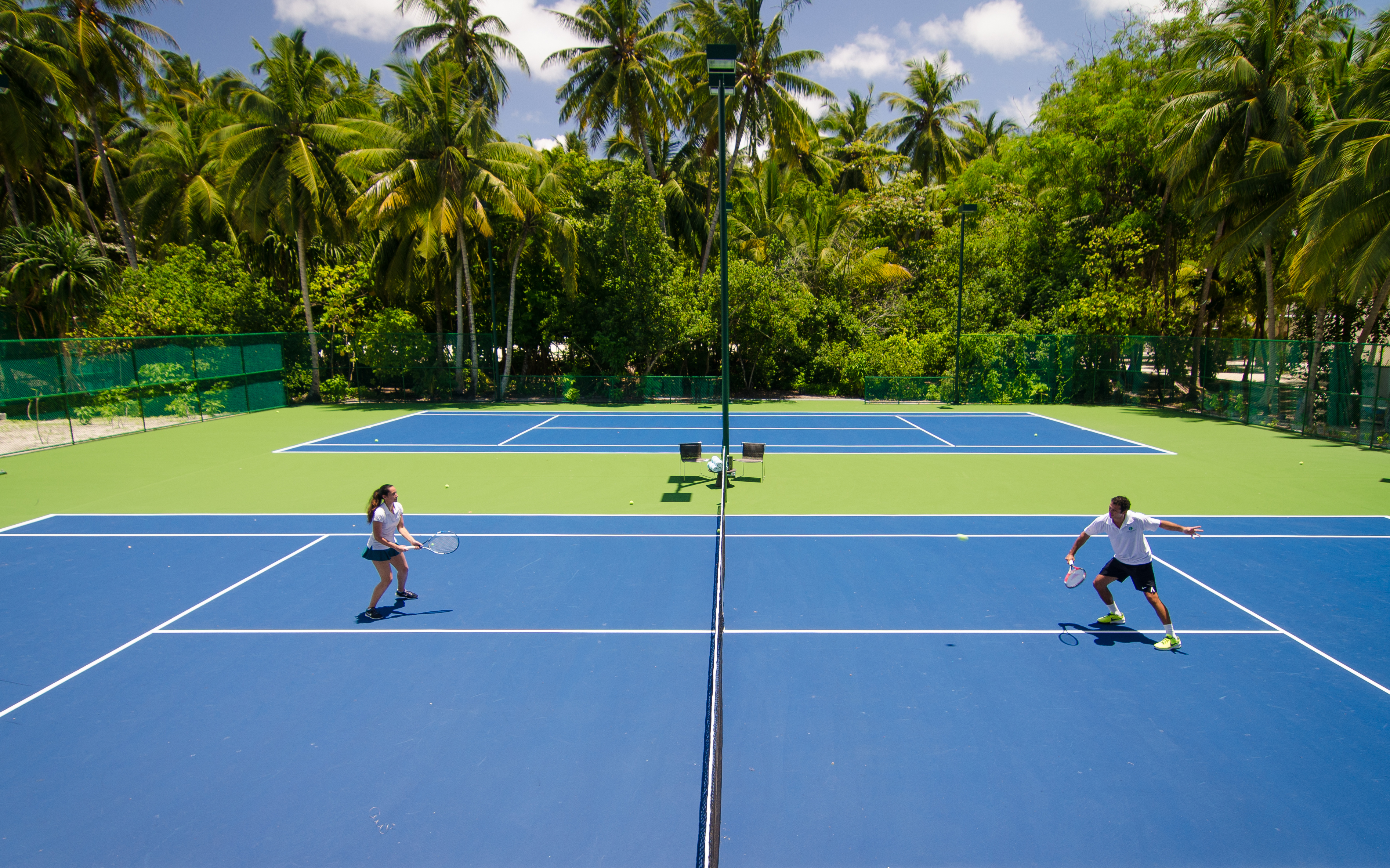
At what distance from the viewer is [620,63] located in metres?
30.3

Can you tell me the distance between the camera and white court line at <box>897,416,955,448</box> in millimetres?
19703

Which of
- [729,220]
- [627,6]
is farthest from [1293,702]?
[729,220]

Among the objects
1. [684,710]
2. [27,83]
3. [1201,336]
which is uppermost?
[27,83]

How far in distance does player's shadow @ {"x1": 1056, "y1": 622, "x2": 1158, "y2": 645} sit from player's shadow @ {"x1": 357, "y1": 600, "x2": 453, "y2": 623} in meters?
6.62

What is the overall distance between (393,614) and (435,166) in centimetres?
2233

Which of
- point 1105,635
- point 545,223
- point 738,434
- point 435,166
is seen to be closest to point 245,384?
point 435,166

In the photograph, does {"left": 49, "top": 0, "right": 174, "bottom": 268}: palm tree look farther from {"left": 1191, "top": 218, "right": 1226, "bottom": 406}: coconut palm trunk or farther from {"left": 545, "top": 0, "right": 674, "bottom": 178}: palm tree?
{"left": 1191, "top": 218, "right": 1226, "bottom": 406}: coconut palm trunk

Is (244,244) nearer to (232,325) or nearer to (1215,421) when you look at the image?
(232,325)

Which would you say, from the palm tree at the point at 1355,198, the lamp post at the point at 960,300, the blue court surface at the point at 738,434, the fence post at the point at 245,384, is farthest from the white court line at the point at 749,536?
the fence post at the point at 245,384

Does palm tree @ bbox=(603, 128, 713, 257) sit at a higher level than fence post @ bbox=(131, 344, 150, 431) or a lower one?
higher

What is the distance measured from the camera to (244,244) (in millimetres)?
34219

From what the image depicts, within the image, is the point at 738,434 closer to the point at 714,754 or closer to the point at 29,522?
the point at 29,522

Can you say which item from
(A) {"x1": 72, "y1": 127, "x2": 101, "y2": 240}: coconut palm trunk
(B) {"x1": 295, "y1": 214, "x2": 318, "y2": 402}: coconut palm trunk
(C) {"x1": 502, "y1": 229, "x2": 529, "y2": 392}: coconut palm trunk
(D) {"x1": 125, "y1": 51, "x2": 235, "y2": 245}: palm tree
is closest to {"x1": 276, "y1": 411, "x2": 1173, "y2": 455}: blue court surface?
(C) {"x1": 502, "y1": 229, "x2": 529, "y2": 392}: coconut palm trunk

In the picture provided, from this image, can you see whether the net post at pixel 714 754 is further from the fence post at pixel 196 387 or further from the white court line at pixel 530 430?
the fence post at pixel 196 387
